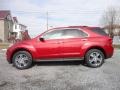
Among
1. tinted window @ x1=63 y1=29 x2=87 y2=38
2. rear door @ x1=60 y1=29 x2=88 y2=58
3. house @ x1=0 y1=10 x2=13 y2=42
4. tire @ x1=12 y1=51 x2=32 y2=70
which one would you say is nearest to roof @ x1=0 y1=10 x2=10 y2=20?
A: house @ x1=0 y1=10 x2=13 y2=42

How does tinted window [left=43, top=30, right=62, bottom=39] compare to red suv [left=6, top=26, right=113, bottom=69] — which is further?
tinted window [left=43, top=30, right=62, bottom=39]

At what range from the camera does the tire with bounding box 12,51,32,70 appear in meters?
10.5

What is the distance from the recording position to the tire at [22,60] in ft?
34.6

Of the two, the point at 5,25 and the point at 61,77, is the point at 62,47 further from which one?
the point at 5,25

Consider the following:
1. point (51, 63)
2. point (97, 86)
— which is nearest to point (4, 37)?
point (51, 63)

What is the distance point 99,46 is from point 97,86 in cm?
352

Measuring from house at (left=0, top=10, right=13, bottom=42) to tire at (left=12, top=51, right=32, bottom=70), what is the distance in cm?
4884

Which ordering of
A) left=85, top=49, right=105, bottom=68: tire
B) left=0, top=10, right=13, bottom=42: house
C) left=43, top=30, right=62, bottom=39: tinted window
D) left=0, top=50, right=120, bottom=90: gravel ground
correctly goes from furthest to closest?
left=0, top=10, right=13, bottom=42: house < left=43, top=30, right=62, bottom=39: tinted window < left=85, top=49, right=105, bottom=68: tire < left=0, top=50, right=120, bottom=90: gravel ground

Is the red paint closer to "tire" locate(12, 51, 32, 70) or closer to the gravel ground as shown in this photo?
"tire" locate(12, 51, 32, 70)

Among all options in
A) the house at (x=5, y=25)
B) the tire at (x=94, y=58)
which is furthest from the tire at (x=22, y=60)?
the house at (x=5, y=25)

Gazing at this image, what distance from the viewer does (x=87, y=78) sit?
8.36 m

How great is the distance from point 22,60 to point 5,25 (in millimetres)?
53451

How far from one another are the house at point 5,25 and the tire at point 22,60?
48838mm

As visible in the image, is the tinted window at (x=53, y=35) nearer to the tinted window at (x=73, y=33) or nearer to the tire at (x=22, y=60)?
the tinted window at (x=73, y=33)
